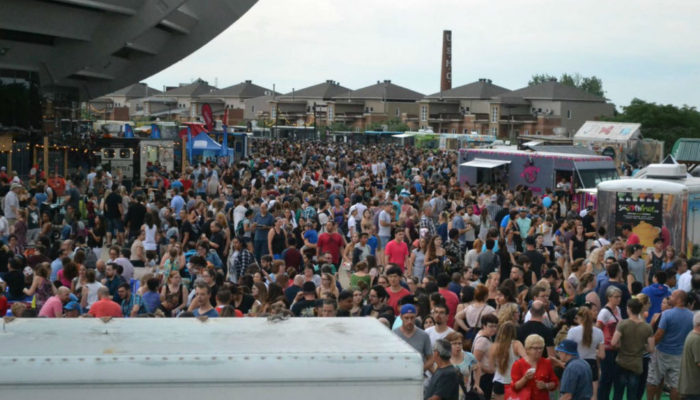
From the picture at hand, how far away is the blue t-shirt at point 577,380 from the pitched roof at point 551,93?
99.3 meters

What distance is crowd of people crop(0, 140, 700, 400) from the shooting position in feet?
27.6

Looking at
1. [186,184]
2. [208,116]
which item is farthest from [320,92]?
[186,184]

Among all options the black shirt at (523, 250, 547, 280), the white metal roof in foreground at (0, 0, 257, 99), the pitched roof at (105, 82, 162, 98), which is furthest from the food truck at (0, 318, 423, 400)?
the pitched roof at (105, 82, 162, 98)

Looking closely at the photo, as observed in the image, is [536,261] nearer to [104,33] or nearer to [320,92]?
[104,33]

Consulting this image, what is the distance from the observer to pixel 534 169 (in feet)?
106

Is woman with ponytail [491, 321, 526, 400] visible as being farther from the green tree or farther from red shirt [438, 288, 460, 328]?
the green tree

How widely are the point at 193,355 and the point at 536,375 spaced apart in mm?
3519

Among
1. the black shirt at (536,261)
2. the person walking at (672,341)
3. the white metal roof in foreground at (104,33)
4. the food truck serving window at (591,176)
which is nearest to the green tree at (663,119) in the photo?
the white metal roof in foreground at (104,33)

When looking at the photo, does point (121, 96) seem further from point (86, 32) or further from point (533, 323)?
point (533, 323)

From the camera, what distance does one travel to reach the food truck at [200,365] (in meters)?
4.95

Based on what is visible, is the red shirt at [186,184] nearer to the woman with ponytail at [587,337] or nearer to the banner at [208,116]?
the woman with ponytail at [587,337]

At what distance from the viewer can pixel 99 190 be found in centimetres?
2445

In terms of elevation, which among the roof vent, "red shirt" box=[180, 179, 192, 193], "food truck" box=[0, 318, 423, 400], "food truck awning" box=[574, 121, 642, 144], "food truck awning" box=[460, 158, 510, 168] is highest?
"food truck awning" box=[574, 121, 642, 144]

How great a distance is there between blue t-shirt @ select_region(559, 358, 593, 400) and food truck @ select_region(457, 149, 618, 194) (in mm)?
22704
